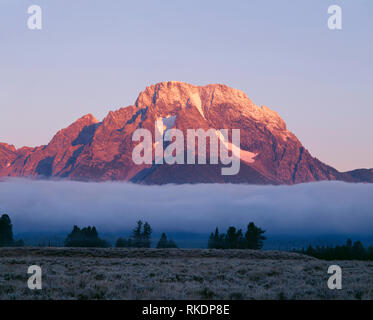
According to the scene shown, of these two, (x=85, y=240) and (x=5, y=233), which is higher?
(x=5, y=233)

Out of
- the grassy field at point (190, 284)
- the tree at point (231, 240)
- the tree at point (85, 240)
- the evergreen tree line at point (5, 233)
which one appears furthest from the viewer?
the tree at point (231, 240)

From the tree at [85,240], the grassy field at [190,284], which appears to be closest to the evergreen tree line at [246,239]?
the tree at [85,240]

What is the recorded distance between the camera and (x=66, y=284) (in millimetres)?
26625

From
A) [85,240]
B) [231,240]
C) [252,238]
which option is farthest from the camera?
[231,240]

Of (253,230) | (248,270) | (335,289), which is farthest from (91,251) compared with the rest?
(253,230)

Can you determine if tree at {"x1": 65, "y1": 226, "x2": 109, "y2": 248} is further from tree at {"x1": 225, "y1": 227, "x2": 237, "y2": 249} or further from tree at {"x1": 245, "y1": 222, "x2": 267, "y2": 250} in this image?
tree at {"x1": 245, "y1": 222, "x2": 267, "y2": 250}

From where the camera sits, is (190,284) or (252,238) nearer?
(190,284)

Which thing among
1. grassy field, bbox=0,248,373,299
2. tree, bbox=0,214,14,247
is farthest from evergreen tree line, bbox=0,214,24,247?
grassy field, bbox=0,248,373,299

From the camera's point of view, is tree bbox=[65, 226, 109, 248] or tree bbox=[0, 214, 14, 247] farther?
tree bbox=[65, 226, 109, 248]

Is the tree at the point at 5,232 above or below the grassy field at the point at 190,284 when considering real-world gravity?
below

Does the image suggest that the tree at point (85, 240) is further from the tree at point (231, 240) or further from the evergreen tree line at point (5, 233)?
the tree at point (231, 240)

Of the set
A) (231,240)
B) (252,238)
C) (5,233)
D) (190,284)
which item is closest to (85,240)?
(5,233)

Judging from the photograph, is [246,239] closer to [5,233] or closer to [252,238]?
[252,238]
